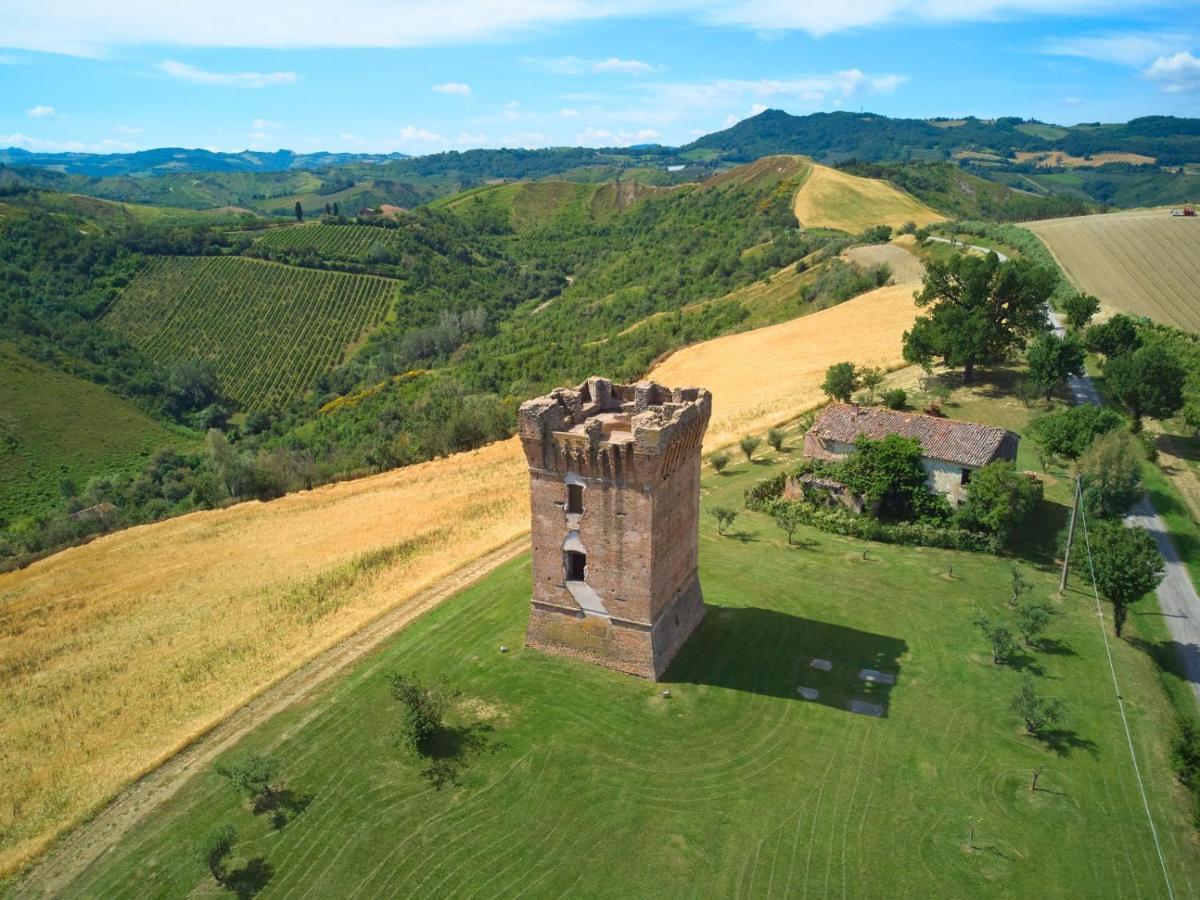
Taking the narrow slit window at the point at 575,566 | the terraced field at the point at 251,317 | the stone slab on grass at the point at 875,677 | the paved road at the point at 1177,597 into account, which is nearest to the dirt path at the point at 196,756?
the narrow slit window at the point at 575,566

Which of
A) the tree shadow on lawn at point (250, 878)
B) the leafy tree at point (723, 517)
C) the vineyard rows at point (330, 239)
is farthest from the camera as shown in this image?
the vineyard rows at point (330, 239)

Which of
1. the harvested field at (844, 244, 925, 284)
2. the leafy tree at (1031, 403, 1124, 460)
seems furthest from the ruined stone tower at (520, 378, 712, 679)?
the harvested field at (844, 244, 925, 284)

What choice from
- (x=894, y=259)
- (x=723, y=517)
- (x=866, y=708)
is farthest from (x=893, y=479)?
(x=894, y=259)

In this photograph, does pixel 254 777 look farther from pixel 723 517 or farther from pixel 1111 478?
pixel 1111 478

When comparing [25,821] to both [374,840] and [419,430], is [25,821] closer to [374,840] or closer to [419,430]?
[374,840]

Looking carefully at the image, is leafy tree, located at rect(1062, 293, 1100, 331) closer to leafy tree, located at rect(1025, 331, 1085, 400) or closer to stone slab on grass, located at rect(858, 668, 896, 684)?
leafy tree, located at rect(1025, 331, 1085, 400)

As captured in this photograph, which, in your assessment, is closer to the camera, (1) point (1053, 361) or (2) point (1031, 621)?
(2) point (1031, 621)

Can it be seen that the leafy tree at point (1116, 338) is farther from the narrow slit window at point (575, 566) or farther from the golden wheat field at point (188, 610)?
the narrow slit window at point (575, 566)
